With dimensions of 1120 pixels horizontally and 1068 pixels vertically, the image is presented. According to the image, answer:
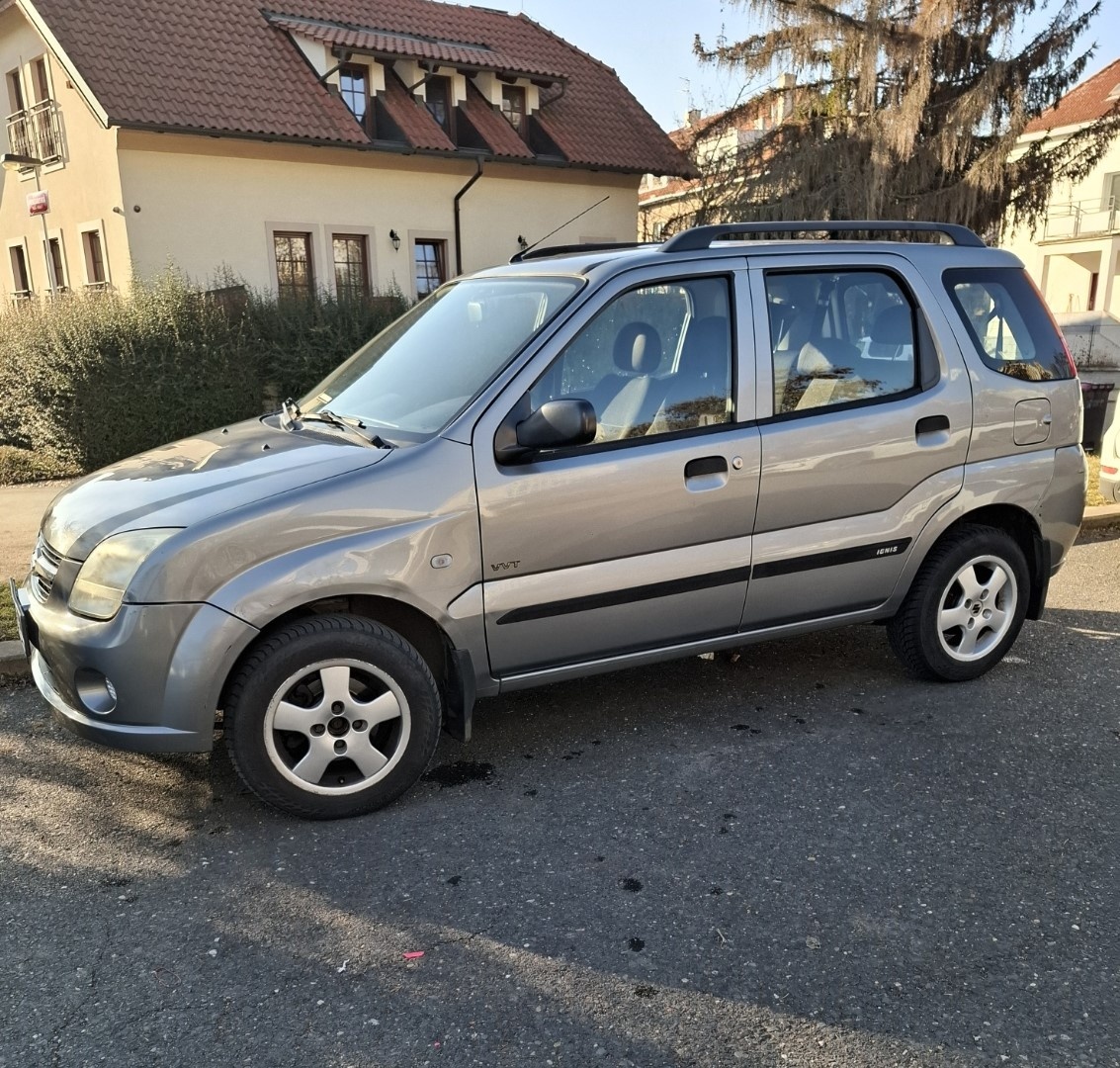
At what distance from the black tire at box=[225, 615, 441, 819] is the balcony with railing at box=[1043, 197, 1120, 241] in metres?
37.4

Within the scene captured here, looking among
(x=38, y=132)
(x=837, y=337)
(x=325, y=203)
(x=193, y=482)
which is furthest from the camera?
(x=38, y=132)

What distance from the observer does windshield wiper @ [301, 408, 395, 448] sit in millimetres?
3660

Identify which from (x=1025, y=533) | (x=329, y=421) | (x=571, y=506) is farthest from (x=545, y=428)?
(x=1025, y=533)

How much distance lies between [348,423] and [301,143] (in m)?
14.8

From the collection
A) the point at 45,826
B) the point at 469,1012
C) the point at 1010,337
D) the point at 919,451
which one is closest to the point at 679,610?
the point at 919,451

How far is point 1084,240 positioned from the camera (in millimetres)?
35438

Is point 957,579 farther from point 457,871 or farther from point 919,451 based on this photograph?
point 457,871

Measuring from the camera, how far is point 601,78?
73.7 ft

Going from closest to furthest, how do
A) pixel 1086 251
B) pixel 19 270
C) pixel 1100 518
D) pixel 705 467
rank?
pixel 705 467 → pixel 1100 518 → pixel 19 270 → pixel 1086 251

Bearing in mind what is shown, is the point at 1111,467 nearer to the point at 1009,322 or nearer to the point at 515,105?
the point at 1009,322

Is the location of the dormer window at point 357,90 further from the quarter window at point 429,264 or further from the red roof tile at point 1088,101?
the red roof tile at point 1088,101

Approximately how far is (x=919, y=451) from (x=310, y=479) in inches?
101

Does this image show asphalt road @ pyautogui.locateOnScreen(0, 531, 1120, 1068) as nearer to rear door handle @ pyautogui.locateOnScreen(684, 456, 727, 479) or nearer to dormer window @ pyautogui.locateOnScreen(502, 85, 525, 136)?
rear door handle @ pyautogui.locateOnScreen(684, 456, 727, 479)

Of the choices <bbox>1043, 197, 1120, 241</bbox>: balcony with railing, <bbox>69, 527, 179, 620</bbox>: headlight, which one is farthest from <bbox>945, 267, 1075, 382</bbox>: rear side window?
<bbox>1043, 197, 1120, 241</bbox>: balcony with railing
